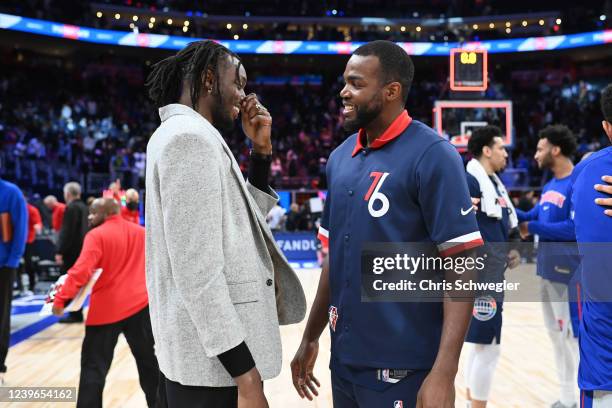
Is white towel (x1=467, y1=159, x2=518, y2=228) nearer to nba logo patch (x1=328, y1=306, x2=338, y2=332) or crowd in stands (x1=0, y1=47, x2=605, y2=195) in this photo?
nba logo patch (x1=328, y1=306, x2=338, y2=332)

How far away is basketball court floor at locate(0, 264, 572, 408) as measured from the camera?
179 inches

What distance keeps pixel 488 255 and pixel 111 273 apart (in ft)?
8.11

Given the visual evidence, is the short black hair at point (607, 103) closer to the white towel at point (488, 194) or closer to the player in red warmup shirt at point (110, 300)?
the white towel at point (488, 194)

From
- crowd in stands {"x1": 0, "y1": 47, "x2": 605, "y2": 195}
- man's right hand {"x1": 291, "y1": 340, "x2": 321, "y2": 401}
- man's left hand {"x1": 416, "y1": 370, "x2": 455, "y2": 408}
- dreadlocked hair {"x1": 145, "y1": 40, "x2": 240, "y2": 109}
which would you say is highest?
crowd in stands {"x1": 0, "y1": 47, "x2": 605, "y2": 195}

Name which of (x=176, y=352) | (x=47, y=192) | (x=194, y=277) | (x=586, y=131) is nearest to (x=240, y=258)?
(x=194, y=277)

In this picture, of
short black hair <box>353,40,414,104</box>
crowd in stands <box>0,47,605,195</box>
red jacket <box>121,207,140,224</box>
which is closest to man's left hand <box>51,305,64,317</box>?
short black hair <box>353,40,414,104</box>

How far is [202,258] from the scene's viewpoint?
157 cm

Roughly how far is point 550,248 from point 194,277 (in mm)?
3382

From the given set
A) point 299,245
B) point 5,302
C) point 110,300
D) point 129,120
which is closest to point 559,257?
point 110,300

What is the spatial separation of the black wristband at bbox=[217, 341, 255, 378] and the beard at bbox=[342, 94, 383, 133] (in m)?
0.80

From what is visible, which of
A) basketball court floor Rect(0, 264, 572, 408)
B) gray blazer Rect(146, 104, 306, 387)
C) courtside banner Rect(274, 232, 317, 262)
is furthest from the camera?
courtside banner Rect(274, 232, 317, 262)

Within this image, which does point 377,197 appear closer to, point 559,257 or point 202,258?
point 202,258

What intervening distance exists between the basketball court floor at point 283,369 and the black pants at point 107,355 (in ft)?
2.46

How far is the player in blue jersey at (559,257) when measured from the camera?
161 inches
